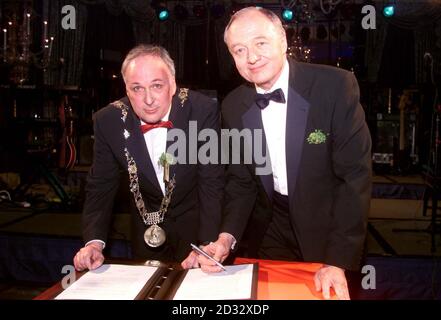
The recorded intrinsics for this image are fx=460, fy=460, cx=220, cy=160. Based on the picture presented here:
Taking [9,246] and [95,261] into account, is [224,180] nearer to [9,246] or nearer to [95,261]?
[95,261]

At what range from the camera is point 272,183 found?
209 centimetres

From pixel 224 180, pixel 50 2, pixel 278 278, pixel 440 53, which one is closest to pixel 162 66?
pixel 224 180

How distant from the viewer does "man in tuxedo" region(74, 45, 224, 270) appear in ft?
6.57

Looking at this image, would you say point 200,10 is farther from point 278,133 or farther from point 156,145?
point 278,133

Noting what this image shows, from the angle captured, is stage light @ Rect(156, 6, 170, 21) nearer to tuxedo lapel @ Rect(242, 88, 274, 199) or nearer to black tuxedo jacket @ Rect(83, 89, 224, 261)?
black tuxedo jacket @ Rect(83, 89, 224, 261)

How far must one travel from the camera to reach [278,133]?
6.82 feet

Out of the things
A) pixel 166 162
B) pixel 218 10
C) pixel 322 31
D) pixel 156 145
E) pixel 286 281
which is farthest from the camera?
pixel 322 31

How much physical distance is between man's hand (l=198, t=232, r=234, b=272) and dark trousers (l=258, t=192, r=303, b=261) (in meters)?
0.35

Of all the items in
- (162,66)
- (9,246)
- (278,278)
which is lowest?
(9,246)

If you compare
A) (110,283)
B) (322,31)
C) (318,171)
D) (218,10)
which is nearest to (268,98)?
(318,171)

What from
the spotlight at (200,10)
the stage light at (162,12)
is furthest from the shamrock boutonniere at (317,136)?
the spotlight at (200,10)

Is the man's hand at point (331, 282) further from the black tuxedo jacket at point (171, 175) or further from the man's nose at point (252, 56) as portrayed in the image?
the man's nose at point (252, 56)

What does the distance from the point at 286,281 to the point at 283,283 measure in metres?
0.02
